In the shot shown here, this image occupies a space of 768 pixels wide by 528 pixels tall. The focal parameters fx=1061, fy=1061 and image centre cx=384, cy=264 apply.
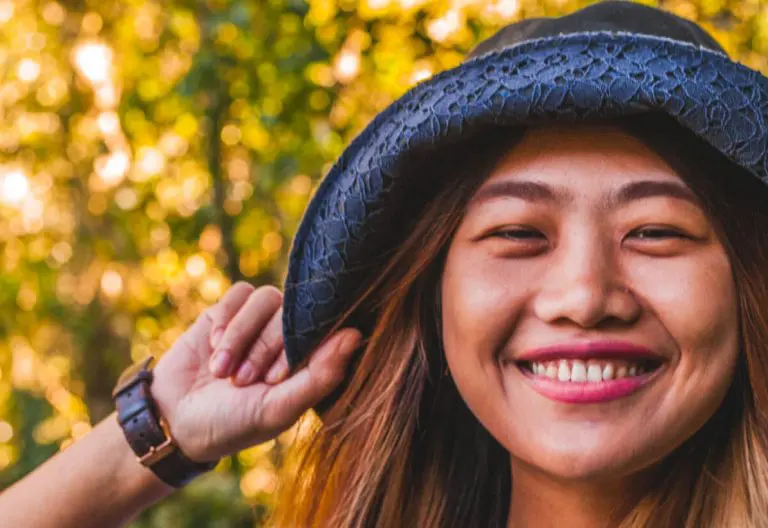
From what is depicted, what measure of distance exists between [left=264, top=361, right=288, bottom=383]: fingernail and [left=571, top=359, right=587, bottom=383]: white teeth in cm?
55

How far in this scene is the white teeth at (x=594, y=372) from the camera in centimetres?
162

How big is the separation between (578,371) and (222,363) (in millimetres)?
671

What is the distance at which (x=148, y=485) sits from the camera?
2.06 m

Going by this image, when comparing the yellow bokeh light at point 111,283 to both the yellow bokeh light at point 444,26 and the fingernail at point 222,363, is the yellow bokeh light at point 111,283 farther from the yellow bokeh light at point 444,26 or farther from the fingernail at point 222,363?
the fingernail at point 222,363

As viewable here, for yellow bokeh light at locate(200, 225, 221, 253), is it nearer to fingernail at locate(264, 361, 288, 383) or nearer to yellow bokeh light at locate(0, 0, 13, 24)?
yellow bokeh light at locate(0, 0, 13, 24)

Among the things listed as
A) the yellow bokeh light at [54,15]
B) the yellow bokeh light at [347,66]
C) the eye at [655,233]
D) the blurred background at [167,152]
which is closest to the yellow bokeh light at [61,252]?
the blurred background at [167,152]

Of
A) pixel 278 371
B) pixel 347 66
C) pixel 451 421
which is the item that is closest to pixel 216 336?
pixel 278 371

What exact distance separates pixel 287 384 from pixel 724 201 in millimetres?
822

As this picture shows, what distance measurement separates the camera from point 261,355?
1.97 m

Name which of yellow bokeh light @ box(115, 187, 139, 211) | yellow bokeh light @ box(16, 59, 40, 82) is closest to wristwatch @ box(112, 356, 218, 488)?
yellow bokeh light @ box(115, 187, 139, 211)

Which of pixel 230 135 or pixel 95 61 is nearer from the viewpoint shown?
pixel 230 135

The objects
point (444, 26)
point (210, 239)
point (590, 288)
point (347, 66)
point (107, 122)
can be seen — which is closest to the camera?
point (590, 288)

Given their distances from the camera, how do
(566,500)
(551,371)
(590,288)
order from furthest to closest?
(566,500) < (551,371) < (590,288)

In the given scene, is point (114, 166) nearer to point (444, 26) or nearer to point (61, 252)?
point (61, 252)
